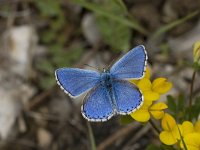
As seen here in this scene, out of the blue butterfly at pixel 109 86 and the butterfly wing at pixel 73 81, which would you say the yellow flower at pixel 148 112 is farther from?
the butterfly wing at pixel 73 81

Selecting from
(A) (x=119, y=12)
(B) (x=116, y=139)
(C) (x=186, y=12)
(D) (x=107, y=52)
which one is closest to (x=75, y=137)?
(B) (x=116, y=139)

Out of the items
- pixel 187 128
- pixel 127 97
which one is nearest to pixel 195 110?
pixel 187 128

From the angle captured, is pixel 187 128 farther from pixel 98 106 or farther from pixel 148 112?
pixel 98 106

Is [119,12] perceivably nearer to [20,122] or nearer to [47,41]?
[47,41]

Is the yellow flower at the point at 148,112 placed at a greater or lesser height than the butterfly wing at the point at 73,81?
lesser

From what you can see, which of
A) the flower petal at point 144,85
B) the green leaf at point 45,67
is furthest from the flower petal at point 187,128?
the green leaf at point 45,67

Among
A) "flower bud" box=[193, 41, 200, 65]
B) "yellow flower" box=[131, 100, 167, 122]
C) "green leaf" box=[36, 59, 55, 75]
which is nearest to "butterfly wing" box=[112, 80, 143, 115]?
"yellow flower" box=[131, 100, 167, 122]

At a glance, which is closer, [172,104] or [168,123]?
[168,123]

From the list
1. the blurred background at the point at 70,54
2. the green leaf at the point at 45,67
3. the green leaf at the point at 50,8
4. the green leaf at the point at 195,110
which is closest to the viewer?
the green leaf at the point at 195,110
